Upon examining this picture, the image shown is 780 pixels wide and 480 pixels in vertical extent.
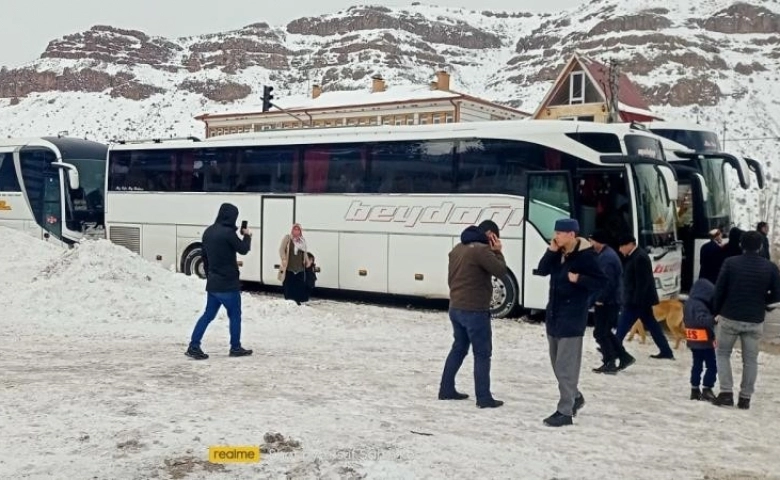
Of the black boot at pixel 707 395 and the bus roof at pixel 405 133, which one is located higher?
the bus roof at pixel 405 133

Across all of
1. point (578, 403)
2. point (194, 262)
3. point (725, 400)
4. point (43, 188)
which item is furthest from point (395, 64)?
point (578, 403)

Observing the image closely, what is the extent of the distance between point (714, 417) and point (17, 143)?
2096 centimetres

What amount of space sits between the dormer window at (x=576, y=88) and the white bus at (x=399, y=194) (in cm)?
3607

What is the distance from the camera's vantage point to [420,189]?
14.4 m

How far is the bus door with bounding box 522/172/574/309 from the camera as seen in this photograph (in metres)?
12.7

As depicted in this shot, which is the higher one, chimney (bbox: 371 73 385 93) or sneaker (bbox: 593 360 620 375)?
chimney (bbox: 371 73 385 93)

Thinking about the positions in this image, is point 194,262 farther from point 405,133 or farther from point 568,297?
point 568,297

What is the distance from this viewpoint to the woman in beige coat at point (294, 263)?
559 inches

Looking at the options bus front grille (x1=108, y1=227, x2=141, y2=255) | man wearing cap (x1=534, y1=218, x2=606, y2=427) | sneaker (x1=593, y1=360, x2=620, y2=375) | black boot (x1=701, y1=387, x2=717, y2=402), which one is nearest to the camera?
man wearing cap (x1=534, y1=218, x2=606, y2=427)

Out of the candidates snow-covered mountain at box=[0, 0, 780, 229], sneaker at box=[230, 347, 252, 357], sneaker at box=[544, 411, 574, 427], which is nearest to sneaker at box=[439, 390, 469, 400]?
sneaker at box=[544, 411, 574, 427]

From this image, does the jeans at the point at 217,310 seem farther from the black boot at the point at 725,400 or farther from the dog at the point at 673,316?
the dog at the point at 673,316

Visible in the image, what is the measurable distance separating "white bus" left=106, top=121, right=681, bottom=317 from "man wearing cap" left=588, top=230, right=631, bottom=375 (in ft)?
8.35

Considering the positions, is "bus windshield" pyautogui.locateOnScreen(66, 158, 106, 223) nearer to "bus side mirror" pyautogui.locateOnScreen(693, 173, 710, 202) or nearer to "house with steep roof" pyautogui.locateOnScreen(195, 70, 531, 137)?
"bus side mirror" pyautogui.locateOnScreen(693, 173, 710, 202)

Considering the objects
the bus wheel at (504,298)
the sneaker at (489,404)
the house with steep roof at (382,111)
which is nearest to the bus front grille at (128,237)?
the bus wheel at (504,298)
